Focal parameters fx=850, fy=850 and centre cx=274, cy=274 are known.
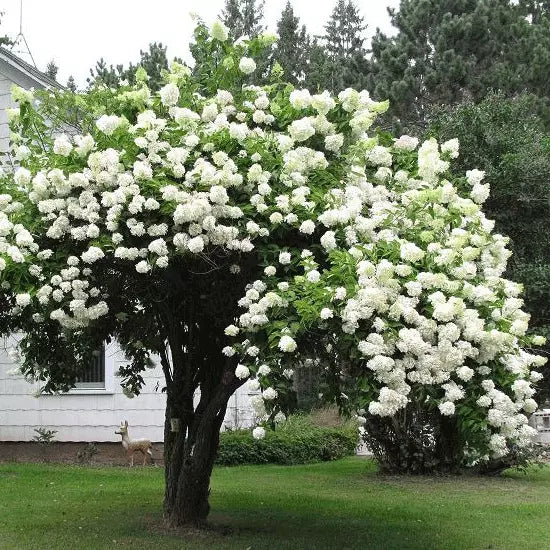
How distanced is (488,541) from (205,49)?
217 inches

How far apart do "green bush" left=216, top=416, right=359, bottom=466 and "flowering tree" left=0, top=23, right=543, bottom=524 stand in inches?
274

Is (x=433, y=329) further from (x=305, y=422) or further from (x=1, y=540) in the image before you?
(x=305, y=422)

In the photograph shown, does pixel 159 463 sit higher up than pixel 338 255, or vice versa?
pixel 338 255

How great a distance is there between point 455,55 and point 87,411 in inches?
649

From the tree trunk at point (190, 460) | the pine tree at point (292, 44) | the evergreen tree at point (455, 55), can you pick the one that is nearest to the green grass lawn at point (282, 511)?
the tree trunk at point (190, 460)

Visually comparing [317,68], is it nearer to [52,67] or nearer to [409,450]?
[52,67]

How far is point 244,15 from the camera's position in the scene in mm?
38125

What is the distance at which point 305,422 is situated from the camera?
18047 millimetres

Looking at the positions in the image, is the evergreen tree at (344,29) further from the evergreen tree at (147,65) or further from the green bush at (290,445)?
the green bush at (290,445)

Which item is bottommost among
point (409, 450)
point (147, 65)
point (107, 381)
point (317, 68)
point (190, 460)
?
point (190, 460)

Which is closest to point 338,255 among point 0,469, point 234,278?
point 234,278

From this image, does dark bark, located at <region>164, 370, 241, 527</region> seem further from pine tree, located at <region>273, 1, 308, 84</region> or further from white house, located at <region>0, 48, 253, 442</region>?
pine tree, located at <region>273, 1, 308, 84</region>

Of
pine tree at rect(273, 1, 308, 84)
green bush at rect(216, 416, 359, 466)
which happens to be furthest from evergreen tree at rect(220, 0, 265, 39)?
green bush at rect(216, 416, 359, 466)

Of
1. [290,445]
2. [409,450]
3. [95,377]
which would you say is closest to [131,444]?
[95,377]
